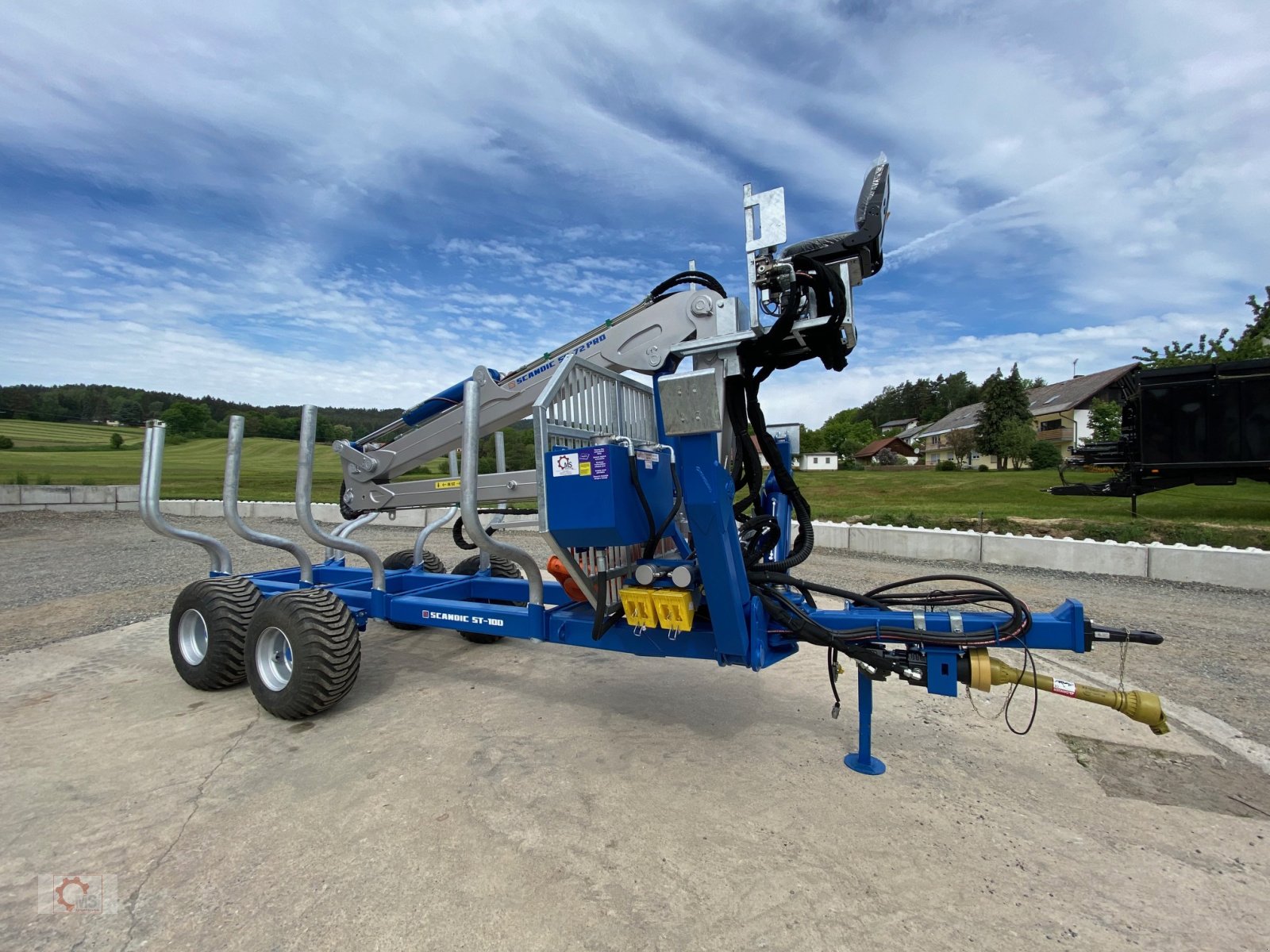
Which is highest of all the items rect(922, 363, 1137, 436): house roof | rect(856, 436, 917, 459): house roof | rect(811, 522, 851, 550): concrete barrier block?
rect(922, 363, 1137, 436): house roof

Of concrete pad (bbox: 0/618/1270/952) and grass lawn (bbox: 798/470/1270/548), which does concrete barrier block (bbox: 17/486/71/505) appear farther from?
grass lawn (bbox: 798/470/1270/548)

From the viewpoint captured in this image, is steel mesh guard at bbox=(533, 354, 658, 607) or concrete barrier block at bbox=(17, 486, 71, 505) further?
concrete barrier block at bbox=(17, 486, 71, 505)

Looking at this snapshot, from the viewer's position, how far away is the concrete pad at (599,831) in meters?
2.42

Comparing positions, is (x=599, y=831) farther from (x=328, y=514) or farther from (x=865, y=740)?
(x=328, y=514)

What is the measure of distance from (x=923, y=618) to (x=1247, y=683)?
12.5 feet

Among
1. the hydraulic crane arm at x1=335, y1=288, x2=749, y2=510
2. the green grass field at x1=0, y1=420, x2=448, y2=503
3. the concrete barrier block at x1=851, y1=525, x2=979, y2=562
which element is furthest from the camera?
the green grass field at x1=0, y1=420, x2=448, y2=503

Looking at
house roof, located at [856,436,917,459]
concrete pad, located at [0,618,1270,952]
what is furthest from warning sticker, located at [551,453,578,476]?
house roof, located at [856,436,917,459]

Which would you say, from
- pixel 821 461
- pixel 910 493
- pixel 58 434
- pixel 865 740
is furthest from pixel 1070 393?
pixel 58 434

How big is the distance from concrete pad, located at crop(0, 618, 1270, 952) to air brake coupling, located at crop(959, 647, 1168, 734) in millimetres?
574

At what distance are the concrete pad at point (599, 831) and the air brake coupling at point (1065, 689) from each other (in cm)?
57

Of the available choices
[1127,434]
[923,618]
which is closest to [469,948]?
[923,618]

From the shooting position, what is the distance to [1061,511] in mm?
13602

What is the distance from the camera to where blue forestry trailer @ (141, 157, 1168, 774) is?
10.1 ft

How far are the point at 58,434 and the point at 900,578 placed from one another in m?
34.0
